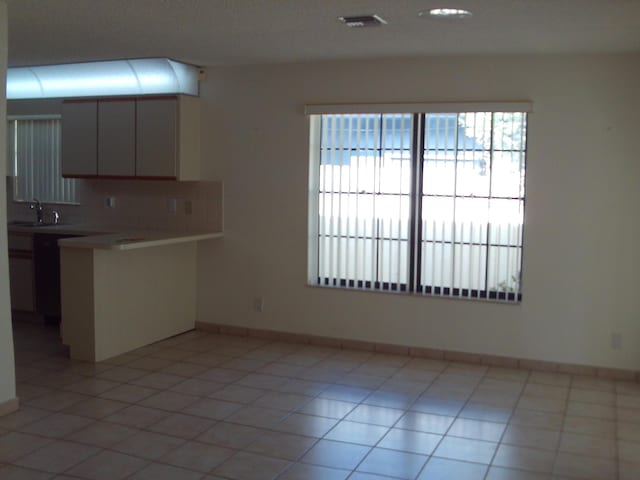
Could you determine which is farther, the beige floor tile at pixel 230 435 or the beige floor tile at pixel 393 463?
the beige floor tile at pixel 230 435

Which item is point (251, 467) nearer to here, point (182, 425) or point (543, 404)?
point (182, 425)

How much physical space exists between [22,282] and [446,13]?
473 cm

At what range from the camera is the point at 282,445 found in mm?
3875

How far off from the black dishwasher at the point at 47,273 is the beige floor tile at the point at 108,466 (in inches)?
122

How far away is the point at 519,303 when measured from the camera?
5.43m

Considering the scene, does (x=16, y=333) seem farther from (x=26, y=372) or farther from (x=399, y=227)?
(x=399, y=227)

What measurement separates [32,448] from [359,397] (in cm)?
201

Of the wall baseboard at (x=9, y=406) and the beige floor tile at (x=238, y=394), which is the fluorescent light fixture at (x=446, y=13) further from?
the wall baseboard at (x=9, y=406)

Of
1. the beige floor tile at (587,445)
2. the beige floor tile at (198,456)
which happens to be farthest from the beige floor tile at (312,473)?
the beige floor tile at (587,445)

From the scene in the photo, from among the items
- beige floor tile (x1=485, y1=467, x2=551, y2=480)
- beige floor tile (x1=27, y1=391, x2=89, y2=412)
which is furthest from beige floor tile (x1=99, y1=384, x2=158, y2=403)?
beige floor tile (x1=485, y1=467, x2=551, y2=480)

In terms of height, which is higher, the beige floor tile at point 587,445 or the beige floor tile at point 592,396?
the beige floor tile at point 592,396

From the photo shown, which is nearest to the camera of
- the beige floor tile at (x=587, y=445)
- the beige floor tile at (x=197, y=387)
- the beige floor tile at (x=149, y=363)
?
the beige floor tile at (x=587, y=445)

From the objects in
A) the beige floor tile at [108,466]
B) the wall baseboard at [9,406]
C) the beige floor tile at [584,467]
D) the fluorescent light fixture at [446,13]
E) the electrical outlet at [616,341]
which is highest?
the fluorescent light fixture at [446,13]

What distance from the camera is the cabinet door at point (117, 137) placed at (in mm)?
6219
